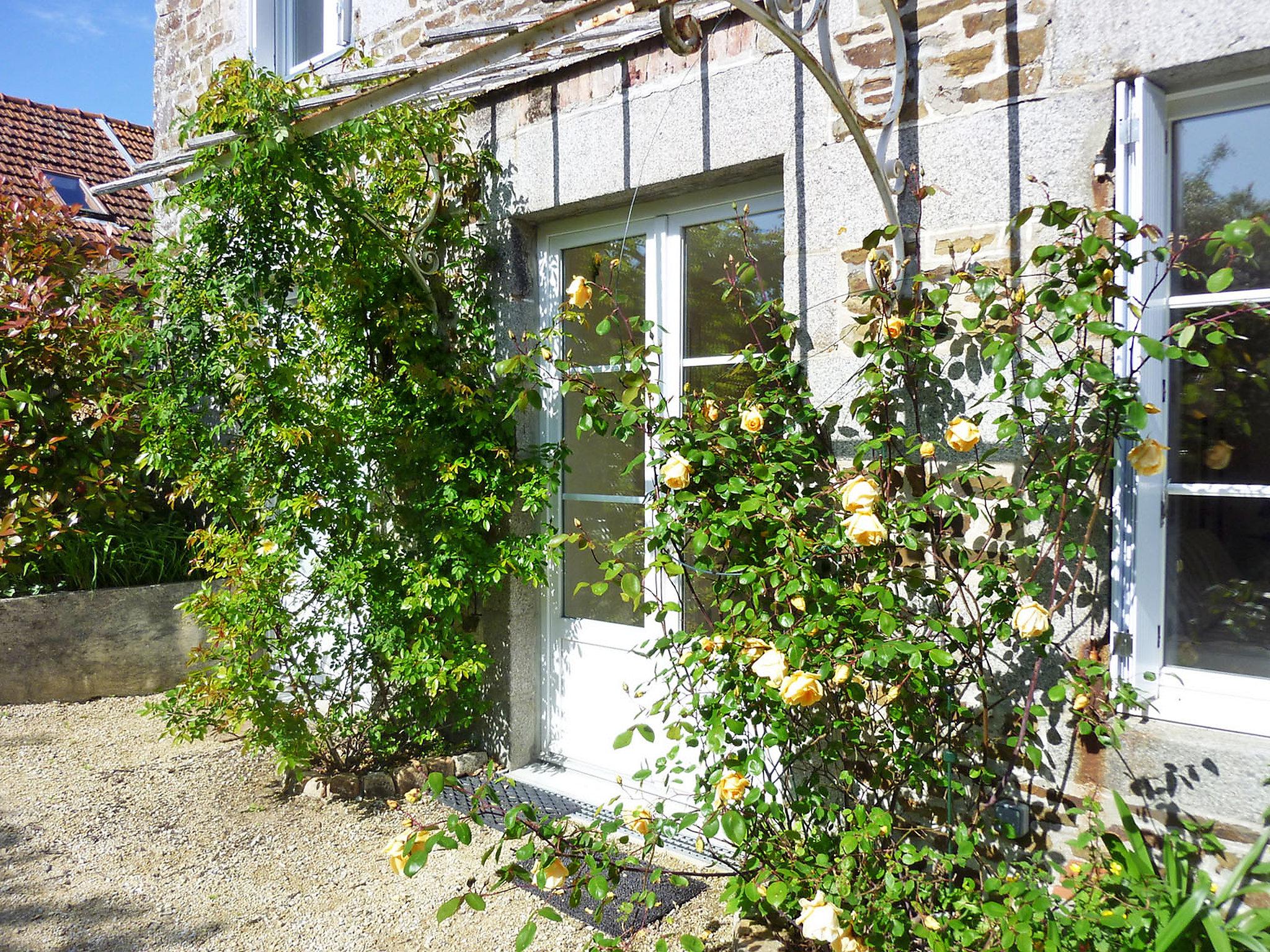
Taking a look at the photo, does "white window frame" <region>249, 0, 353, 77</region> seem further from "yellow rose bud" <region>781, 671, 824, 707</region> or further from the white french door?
"yellow rose bud" <region>781, 671, 824, 707</region>

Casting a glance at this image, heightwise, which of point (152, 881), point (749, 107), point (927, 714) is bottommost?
point (152, 881)

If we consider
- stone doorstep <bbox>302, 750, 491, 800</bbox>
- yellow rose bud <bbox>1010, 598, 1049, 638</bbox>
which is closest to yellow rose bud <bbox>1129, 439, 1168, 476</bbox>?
yellow rose bud <bbox>1010, 598, 1049, 638</bbox>

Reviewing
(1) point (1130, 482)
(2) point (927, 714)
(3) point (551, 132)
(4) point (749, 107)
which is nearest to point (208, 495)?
(3) point (551, 132)

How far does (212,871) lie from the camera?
3.16m

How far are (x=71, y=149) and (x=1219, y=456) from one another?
39.9ft

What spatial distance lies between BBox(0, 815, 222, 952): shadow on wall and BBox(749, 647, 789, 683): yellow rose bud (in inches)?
77.3

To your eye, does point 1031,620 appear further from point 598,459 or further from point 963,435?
point 598,459

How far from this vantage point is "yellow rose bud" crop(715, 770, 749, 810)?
2.31 metres

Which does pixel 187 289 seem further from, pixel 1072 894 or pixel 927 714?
pixel 1072 894

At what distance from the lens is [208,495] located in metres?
3.79

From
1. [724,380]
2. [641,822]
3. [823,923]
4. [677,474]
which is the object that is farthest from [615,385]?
[823,923]

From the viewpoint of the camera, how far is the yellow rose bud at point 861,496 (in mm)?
2170

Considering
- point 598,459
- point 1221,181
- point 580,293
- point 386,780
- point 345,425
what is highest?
point 1221,181

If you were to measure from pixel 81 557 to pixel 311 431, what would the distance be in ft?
9.21
